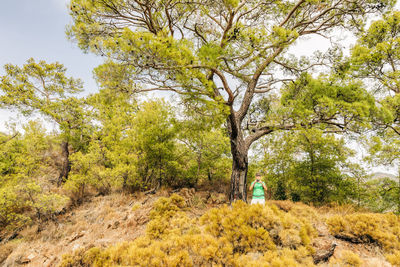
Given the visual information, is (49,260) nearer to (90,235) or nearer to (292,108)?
(90,235)

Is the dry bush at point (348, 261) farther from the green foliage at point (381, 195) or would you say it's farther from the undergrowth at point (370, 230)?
the green foliage at point (381, 195)

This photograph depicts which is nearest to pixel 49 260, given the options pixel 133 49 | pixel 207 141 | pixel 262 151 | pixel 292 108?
pixel 133 49

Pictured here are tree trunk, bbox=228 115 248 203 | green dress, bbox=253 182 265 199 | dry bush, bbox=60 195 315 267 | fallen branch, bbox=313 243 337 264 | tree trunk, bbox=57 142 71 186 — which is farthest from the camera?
tree trunk, bbox=57 142 71 186

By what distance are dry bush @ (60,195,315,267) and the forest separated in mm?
28

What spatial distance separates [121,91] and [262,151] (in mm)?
9188

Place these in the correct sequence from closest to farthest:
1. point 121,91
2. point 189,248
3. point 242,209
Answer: point 189,248 → point 242,209 → point 121,91

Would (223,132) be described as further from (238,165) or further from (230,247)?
(230,247)

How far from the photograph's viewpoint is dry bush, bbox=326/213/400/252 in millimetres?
3400

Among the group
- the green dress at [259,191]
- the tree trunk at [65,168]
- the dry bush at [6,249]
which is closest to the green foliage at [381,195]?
the green dress at [259,191]

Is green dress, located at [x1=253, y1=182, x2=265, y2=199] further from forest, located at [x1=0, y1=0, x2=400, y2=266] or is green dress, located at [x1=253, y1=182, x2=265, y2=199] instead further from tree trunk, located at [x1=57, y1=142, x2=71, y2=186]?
tree trunk, located at [x1=57, y1=142, x2=71, y2=186]

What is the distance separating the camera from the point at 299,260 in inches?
110

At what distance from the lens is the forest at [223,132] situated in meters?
3.60

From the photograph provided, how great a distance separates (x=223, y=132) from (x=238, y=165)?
84.7 inches

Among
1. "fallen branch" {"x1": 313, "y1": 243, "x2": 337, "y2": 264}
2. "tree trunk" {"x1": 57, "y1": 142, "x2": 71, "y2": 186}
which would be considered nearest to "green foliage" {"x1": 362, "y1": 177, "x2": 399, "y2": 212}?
"fallen branch" {"x1": 313, "y1": 243, "x2": 337, "y2": 264}
